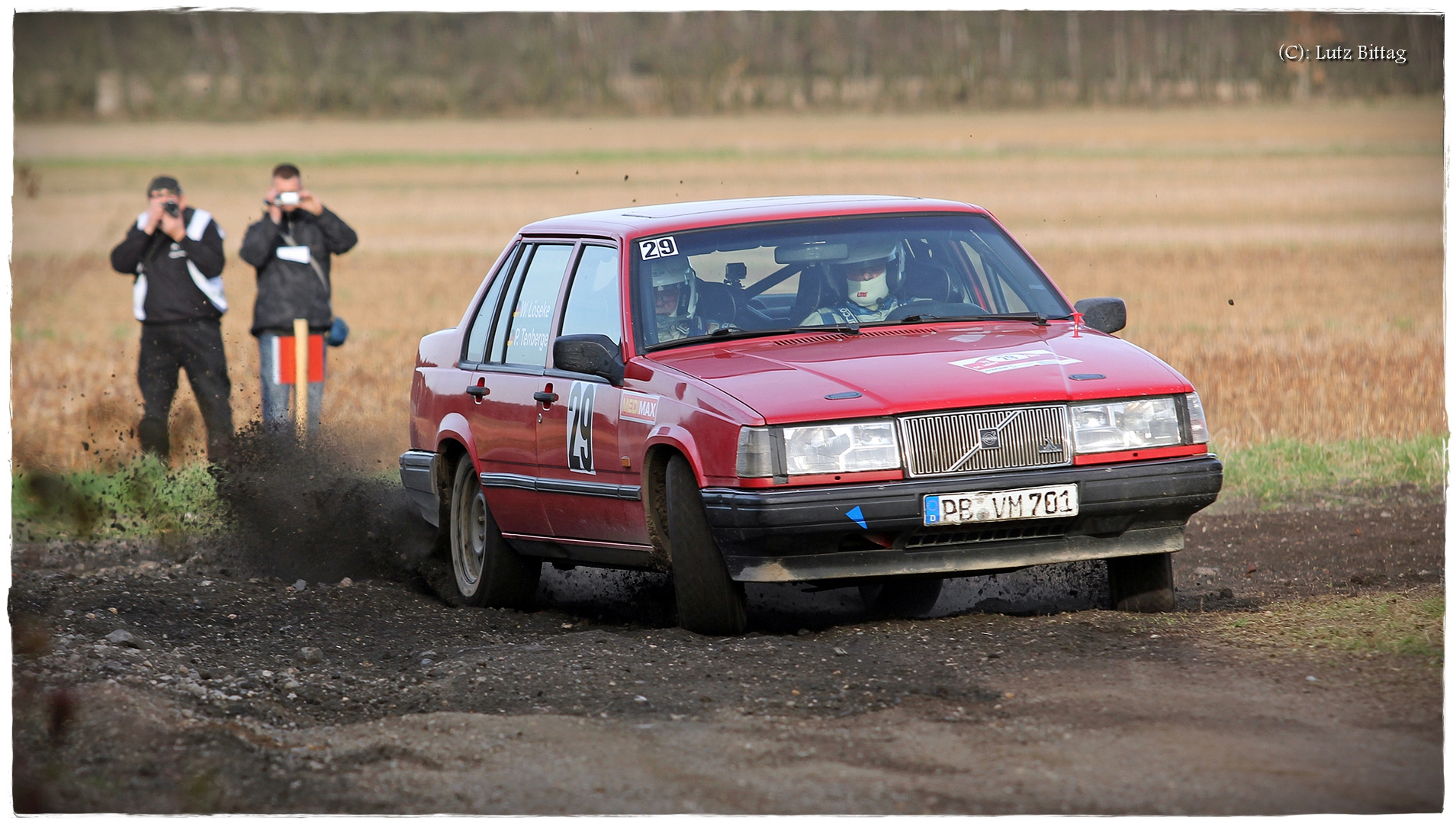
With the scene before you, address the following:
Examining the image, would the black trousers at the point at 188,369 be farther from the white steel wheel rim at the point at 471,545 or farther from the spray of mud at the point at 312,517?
the white steel wheel rim at the point at 471,545

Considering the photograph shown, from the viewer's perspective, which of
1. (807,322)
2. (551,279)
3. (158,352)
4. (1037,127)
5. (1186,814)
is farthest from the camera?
(1037,127)

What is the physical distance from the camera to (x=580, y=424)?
8242 millimetres

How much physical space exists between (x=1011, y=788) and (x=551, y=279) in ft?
14.6

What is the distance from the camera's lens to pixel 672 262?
27.1 feet

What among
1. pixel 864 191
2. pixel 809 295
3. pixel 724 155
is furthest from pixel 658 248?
pixel 724 155

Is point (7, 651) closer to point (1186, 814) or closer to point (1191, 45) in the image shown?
point (1186, 814)

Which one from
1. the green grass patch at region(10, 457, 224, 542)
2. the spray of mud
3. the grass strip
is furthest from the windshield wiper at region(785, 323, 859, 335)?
the grass strip

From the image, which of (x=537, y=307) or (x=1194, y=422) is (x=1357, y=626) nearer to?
(x=1194, y=422)

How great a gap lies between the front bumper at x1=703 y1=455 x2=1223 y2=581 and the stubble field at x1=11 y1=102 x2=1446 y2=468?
8.12 feet

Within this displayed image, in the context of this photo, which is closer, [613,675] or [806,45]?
[613,675]

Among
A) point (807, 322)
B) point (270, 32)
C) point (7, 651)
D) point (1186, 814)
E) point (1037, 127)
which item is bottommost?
point (1186, 814)

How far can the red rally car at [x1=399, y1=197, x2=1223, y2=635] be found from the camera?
702 centimetres

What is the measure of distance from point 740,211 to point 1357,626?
Answer: 3108mm

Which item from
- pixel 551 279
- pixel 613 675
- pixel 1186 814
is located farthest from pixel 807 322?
pixel 1186 814
